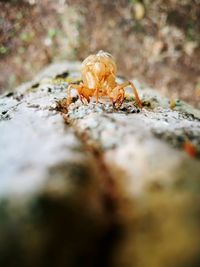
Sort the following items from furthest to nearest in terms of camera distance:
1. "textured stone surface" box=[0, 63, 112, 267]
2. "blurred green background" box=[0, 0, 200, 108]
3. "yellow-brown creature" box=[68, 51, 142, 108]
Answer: "blurred green background" box=[0, 0, 200, 108], "yellow-brown creature" box=[68, 51, 142, 108], "textured stone surface" box=[0, 63, 112, 267]

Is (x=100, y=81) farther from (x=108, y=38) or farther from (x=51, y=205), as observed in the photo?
(x=108, y=38)

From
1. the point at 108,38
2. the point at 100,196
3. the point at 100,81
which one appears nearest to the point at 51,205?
the point at 100,196

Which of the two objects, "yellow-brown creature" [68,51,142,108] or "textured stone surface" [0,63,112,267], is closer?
"textured stone surface" [0,63,112,267]

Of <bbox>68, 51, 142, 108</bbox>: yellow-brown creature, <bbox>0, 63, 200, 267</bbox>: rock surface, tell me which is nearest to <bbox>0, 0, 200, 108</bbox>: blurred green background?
<bbox>68, 51, 142, 108</bbox>: yellow-brown creature

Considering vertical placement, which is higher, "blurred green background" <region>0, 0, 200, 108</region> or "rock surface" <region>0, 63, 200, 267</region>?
"blurred green background" <region>0, 0, 200, 108</region>

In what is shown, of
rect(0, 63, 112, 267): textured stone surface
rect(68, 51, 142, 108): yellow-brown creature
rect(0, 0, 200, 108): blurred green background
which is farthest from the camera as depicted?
rect(0, 0, 200, 108): blurred green background

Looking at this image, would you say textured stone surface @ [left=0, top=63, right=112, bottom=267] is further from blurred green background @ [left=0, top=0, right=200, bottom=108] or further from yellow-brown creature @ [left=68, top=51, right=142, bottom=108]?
blurred green background @ [left=0, top=0, right=200, bottom=108]

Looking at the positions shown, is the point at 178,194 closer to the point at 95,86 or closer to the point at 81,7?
the point at 95,86
